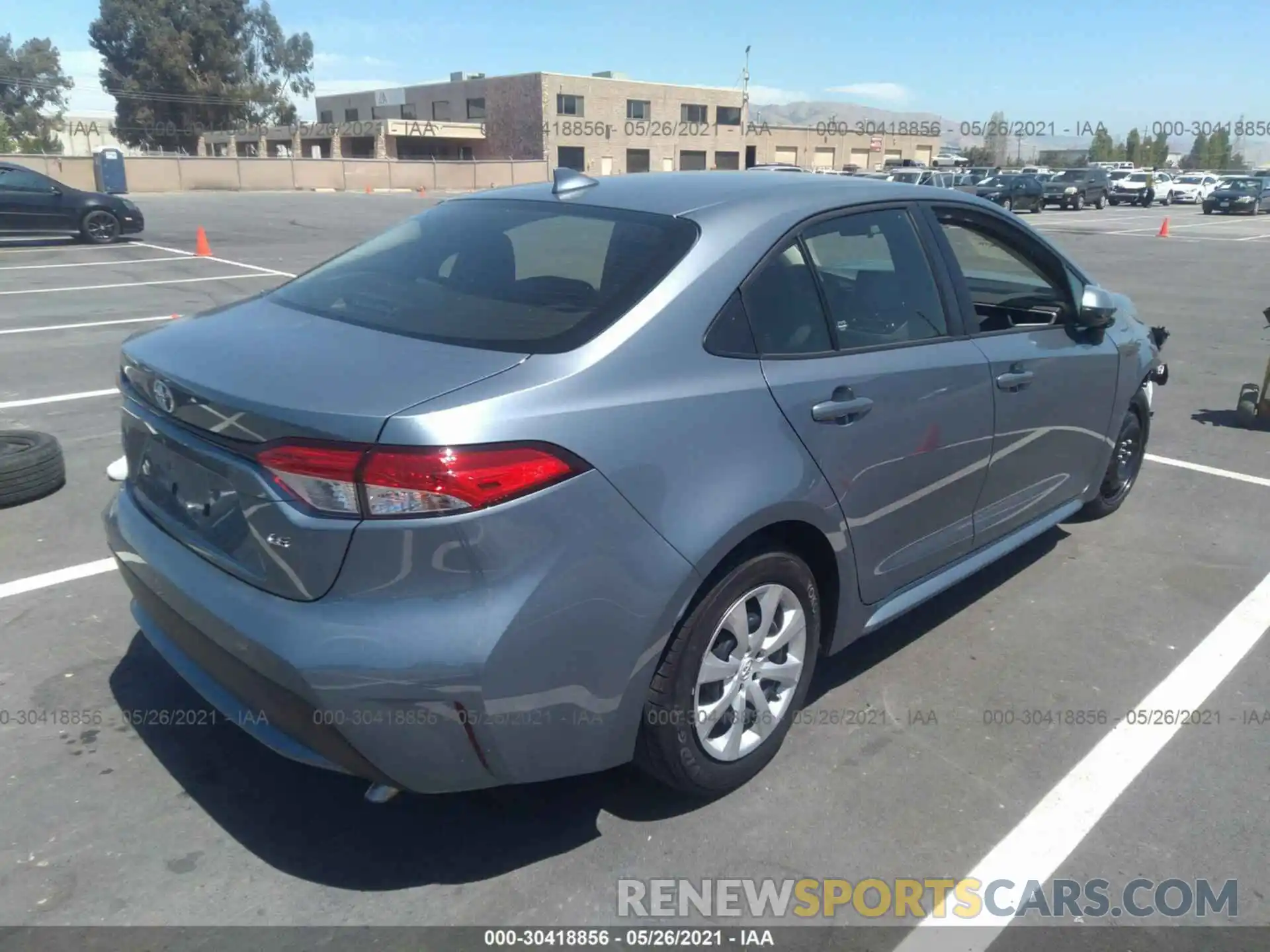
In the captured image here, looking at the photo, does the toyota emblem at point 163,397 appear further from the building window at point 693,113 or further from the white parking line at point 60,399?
the building window at point 693,113

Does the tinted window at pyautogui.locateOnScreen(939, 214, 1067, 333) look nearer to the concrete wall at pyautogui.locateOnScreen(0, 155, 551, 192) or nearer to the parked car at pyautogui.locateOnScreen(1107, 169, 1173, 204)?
the concrete wall at pyautogui.locateOnScreen(0, 155, 551, 192)

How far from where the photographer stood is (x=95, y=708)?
11.3 feet

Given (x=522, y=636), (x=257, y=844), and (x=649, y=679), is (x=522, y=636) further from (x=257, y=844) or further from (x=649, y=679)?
(x=257, y=844)

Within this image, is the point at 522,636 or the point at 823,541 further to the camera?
the point at 823,541

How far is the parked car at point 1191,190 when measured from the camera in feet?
171

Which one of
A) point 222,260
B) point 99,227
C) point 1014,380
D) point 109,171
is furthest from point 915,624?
point 109,171

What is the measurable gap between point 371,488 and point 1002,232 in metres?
2.99

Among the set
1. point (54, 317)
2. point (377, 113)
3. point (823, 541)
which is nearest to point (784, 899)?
point (823, 541)

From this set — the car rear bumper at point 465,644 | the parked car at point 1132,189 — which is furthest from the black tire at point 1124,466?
the parked car at point 1132,189

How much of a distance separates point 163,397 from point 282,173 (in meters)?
51.0

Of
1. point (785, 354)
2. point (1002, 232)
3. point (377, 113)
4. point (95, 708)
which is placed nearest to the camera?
point (785, 354)

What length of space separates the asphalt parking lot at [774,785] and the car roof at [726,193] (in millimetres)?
1717

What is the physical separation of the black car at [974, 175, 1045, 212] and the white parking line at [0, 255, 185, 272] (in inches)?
1151

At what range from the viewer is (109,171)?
38.0m
